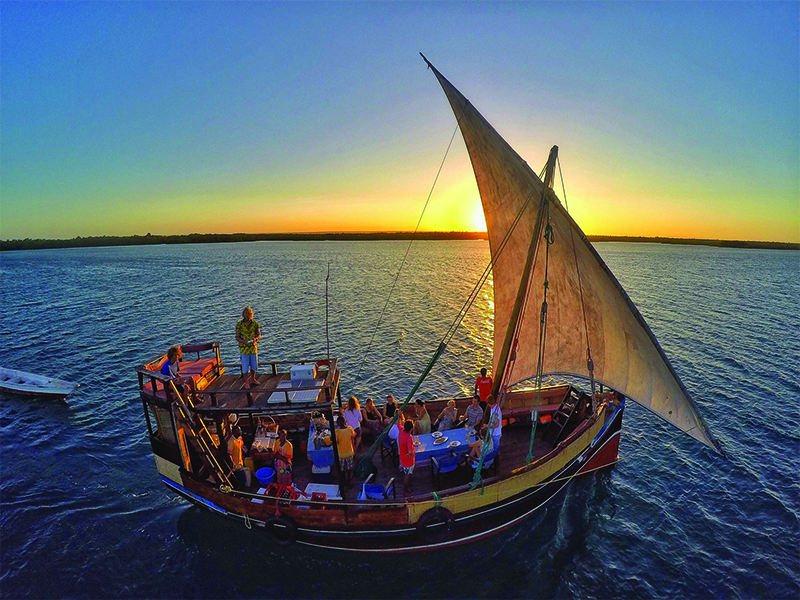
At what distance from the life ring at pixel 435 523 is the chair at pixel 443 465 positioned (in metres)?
1.02

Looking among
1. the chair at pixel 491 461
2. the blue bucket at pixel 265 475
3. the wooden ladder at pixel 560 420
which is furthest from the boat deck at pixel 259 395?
the wooden ladder at pixel 560 420

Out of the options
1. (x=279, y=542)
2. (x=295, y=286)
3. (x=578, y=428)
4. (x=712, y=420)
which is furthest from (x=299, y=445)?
(x=295, y=286)

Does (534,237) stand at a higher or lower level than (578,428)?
higher

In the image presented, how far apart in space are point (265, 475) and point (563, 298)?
11.2 meters

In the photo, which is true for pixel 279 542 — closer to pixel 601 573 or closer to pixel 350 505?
pixel 350 505

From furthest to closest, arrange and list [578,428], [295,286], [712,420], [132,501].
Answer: [295,286] < [712,420] < [132,501] < [578,428]

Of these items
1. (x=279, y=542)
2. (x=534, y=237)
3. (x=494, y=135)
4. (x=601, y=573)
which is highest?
(x=494, y=135)

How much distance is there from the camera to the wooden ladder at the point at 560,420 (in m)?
15.8

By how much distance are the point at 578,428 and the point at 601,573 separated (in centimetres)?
443

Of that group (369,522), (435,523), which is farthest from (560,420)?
(369,522)

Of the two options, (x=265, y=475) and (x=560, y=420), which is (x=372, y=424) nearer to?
(x=265, y=475)

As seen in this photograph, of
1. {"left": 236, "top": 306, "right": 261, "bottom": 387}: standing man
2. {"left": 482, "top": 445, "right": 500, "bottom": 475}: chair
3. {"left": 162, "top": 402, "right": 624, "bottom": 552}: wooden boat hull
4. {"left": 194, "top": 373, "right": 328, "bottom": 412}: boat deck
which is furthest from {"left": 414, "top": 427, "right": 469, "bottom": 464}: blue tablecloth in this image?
{"left": 236, "top": 306, "right": 261, "bottom": 387}: standing man

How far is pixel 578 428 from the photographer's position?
15.0 meters

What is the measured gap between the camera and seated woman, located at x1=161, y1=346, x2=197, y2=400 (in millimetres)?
12375
